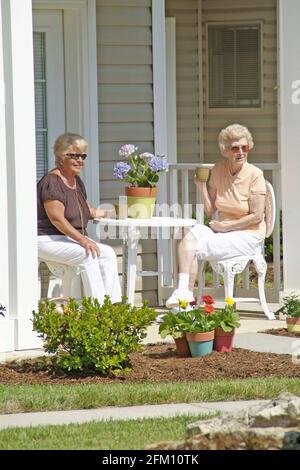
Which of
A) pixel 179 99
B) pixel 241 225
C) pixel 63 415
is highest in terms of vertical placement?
pixel 179 99

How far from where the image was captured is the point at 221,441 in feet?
16.0

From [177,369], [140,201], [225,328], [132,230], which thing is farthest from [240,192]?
[177,369]

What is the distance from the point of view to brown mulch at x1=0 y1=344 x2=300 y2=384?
24.2ft

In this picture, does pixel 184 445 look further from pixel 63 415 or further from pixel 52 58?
pixel 52 58

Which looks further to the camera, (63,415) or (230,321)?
(230,321)

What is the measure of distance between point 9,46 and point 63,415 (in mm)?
3023

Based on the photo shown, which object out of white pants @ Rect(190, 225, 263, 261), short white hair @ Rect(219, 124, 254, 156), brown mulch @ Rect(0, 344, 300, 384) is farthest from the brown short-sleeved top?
brown mulch @ Rect(0, 344, 300, 384)

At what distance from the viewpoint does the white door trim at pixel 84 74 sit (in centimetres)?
1073

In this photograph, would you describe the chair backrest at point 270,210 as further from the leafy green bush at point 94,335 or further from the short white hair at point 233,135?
the leafy green bush at point 94,335

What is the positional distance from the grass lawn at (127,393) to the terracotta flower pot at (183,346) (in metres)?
0.85

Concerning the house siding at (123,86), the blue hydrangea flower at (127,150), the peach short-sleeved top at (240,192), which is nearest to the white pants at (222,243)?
the peach short-sleeved top at (240,192)

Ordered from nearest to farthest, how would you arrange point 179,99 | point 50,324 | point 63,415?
point 63,415 < point 50,324 < point 179,99
